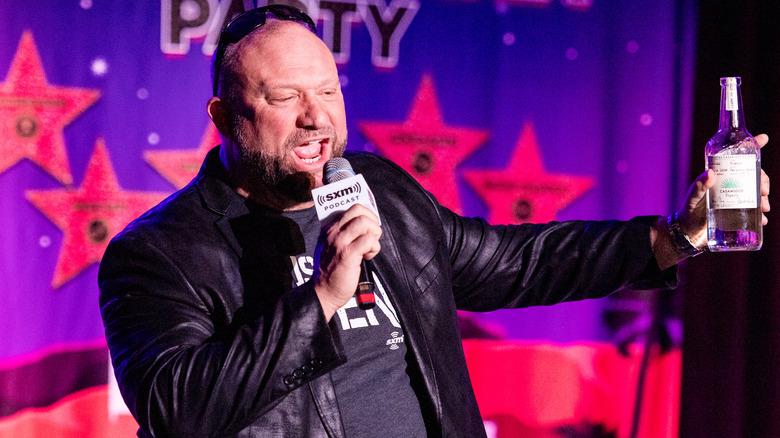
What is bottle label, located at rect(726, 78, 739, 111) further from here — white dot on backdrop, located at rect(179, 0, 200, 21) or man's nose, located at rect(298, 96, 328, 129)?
white dot on backdrop, located at rect(179, 0, 200, 21)

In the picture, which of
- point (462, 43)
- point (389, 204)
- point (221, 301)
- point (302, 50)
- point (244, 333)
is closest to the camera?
point (244, 333)

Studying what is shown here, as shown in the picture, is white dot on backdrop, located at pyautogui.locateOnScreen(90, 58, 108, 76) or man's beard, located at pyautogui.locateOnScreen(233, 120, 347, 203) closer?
man's beard, located at pyautogui.locateOnScreen(233, 120, 347, 203)

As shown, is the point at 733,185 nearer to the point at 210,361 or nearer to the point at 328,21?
the point at 210,361

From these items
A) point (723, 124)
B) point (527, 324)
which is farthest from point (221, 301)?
point (527, 324)

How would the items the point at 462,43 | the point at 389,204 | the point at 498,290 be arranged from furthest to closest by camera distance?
the point at 462,43 → the point at 498,290 → the point at 389,204

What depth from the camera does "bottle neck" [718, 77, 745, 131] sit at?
156 cm

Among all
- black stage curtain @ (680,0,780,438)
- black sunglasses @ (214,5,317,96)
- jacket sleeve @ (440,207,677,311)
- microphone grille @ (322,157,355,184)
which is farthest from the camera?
black stage curtain @ (680,0,780,438)

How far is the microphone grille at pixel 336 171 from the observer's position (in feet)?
4.14

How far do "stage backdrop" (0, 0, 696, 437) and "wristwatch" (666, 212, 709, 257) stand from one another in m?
1.20

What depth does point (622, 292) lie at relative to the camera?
2855 mm

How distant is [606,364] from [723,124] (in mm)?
1415

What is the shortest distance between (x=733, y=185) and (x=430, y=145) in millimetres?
1419

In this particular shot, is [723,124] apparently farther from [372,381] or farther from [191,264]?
[191,264]

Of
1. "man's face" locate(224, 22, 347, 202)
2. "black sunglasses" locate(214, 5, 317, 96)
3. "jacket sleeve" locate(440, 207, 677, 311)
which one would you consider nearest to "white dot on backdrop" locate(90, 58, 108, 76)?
"black sunglasses" locate(214, 5, 317, 96)
